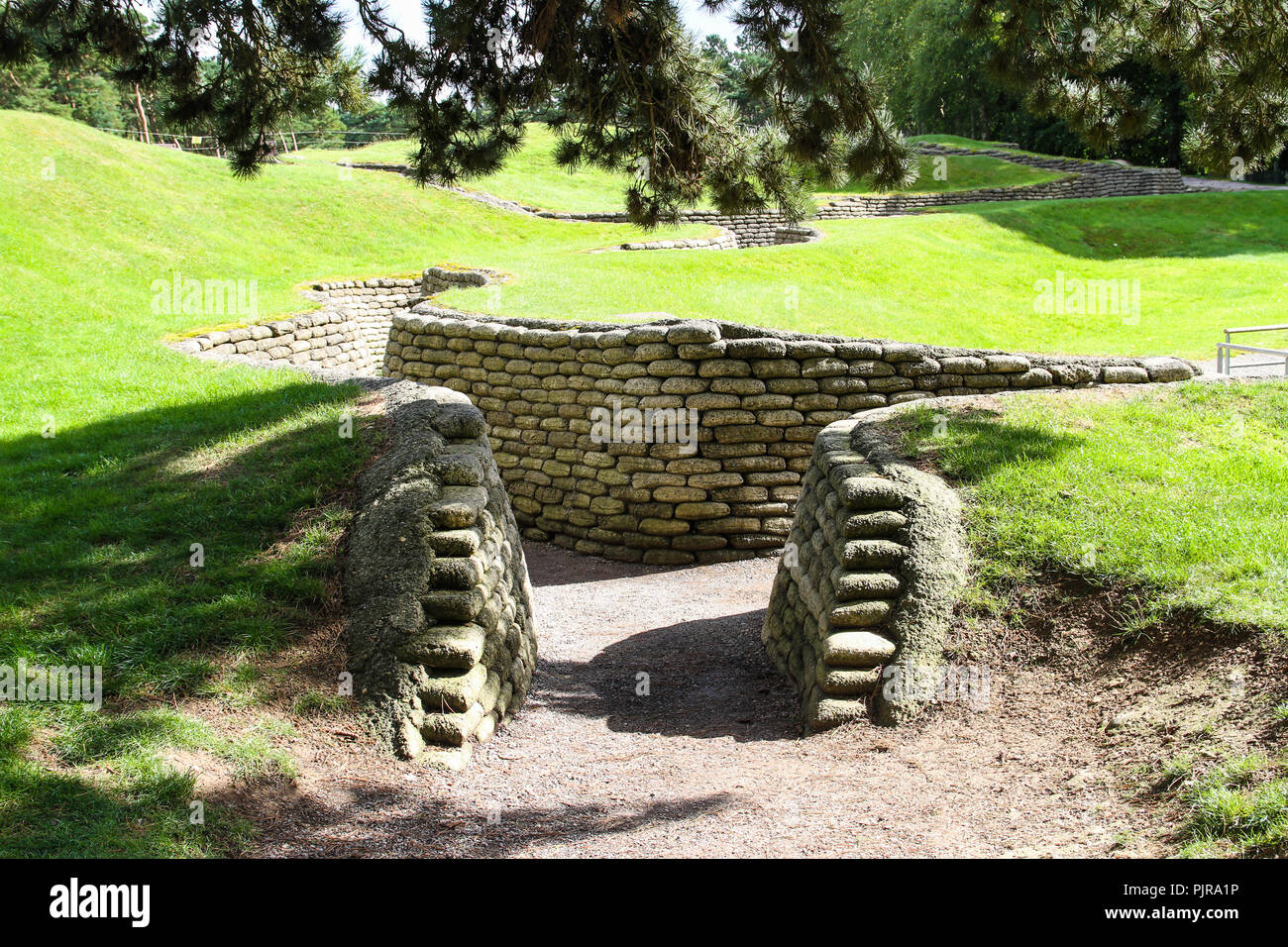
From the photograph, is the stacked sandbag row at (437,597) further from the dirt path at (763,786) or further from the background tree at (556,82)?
the background tree at (556,82)

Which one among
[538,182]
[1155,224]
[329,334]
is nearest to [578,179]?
[538,182]

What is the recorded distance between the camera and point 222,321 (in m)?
12.8

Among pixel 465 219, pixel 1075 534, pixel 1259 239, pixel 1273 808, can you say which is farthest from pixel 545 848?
pixel 1259 239

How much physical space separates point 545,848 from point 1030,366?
22.6ft

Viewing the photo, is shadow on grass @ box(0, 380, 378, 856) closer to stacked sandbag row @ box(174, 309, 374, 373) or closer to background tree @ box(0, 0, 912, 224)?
background tree @ box(0, 0, 912, 224)

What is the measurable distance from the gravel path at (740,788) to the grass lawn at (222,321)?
512 millimetres

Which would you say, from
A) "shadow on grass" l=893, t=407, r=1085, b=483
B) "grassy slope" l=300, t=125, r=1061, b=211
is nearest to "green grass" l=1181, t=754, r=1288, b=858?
"shadow on grass" l=893, t=407, r=1085, b=483

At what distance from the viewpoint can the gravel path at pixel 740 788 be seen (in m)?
3.62

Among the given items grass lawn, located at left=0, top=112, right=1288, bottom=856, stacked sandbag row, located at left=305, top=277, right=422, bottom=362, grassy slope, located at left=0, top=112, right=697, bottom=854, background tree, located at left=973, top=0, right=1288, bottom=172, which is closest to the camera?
grassy slope, located at left=0, top=112, right=697, bottom=854

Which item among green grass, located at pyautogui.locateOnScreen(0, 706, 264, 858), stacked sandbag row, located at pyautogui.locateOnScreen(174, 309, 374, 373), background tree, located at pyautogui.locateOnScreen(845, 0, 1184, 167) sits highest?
background tree, located at pyautogui.locateOnScreen(845, 0, 1184, 167)

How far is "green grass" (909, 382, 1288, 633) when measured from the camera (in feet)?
14.9

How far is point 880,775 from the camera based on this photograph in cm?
420

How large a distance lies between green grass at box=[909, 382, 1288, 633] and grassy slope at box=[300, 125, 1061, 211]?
23987 mm

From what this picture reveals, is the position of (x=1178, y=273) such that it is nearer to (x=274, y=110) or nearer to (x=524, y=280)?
(x=524, y=280)
